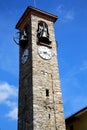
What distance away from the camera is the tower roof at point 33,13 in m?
25.2

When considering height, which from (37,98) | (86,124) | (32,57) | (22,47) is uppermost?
(22,47)

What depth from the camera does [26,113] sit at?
67.7 ft


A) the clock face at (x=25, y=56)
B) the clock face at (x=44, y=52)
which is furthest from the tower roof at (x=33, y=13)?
the clock face at (x=44, y=52)

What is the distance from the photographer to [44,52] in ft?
76.2

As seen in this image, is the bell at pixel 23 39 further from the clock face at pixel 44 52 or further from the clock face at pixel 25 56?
the clock face at pixel 44 52

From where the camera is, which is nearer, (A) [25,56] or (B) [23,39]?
(A) [25,56]

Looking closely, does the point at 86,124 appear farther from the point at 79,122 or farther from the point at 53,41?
the point at 53,41

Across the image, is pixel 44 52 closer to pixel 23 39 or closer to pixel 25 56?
pixel 25 56

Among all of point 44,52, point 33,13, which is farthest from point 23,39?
point 33,13

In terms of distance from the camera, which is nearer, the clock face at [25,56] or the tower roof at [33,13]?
the clock face at [25,56]

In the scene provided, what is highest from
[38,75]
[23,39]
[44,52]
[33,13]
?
[33,13]

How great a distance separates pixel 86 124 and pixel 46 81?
4.37m

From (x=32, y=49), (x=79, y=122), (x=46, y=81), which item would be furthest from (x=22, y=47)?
(x=79, y=122)

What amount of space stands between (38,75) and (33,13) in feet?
21.2
